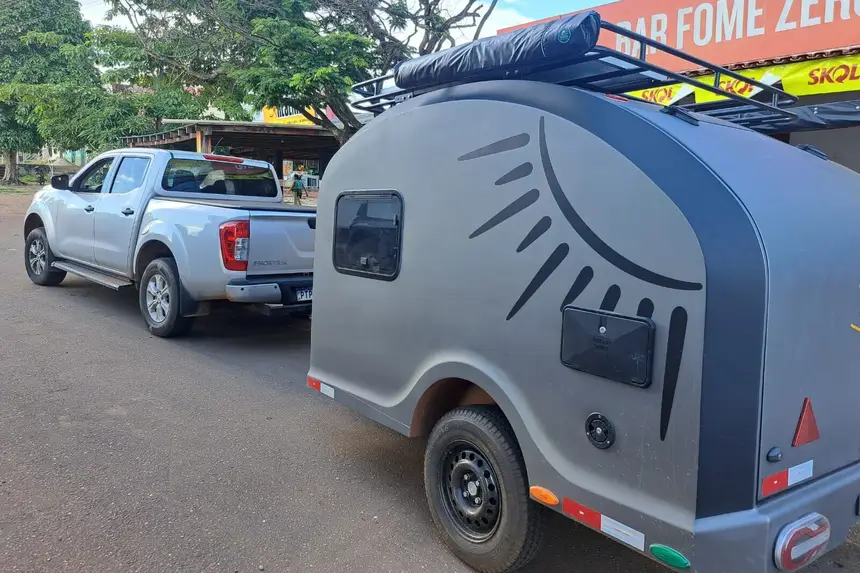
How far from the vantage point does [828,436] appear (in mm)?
2646

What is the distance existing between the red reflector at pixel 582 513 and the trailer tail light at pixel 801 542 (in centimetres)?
63

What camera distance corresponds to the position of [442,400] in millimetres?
3510

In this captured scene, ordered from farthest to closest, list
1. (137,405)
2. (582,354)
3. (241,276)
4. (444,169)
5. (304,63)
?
(304,63), (241,276), (137,405), (444,169), (582,354)

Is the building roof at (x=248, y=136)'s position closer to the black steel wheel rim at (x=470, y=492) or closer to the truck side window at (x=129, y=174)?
the truck side window at (x=129, y=174)

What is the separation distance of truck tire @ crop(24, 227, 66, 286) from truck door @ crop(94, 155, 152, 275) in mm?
1641

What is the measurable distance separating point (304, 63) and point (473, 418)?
10.3 meters

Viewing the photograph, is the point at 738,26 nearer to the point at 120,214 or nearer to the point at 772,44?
the point at 772,44

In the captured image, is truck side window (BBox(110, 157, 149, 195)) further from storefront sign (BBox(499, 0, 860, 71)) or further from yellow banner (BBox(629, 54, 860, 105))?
storefront sign (BBox(499, 0, 860, 71))

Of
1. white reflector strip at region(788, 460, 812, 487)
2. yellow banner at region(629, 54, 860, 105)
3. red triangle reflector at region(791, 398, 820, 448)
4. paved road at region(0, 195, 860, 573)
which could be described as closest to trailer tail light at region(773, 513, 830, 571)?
white reflector strip at region(788, 460, 812, 487)

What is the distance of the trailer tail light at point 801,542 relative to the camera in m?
2.34

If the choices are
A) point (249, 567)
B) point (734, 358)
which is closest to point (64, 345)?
point (249, 567)

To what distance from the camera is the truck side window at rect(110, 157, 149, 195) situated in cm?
783

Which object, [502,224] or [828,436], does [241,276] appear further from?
[828,436]

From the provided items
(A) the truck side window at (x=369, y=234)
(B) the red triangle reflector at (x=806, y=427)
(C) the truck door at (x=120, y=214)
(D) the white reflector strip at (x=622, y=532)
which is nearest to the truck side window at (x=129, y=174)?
(C) the truck door at (x=120, y=214)
